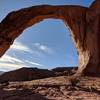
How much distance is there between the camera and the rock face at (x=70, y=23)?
20328 millimetres

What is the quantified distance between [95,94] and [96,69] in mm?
6247

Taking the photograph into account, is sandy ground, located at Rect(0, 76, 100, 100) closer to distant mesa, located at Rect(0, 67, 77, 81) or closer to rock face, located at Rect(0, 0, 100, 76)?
rock face, located at Rect(0, 0, 100, 76)

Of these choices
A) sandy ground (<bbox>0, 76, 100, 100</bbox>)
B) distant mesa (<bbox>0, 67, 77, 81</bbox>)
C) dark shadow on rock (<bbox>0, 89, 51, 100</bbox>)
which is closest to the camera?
sandy ground (<bbox>0, 76, 100, 100</bbox>)

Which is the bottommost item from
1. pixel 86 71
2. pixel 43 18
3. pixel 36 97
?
pixel 36 97

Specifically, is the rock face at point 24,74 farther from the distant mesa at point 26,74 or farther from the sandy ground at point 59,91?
the sandy ground at point 59,91

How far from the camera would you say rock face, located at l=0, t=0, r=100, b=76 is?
66.7ft

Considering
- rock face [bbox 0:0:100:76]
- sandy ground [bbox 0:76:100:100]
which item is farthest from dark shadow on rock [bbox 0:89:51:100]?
rock face [bbox 0:0:100:76]

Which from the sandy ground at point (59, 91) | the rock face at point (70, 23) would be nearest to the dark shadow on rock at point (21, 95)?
the sandy ground at point (59, 91)

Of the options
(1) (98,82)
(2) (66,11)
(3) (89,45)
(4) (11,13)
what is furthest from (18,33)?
(1) (98,82)

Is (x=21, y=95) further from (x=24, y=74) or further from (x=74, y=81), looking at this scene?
(x=24, y=74)

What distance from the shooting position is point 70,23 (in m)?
21.4

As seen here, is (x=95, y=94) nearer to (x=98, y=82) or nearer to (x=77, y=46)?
(x=98, y=82)

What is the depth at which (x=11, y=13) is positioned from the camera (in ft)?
70.4

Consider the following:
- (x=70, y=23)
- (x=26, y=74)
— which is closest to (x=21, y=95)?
(x=70, y=23)
